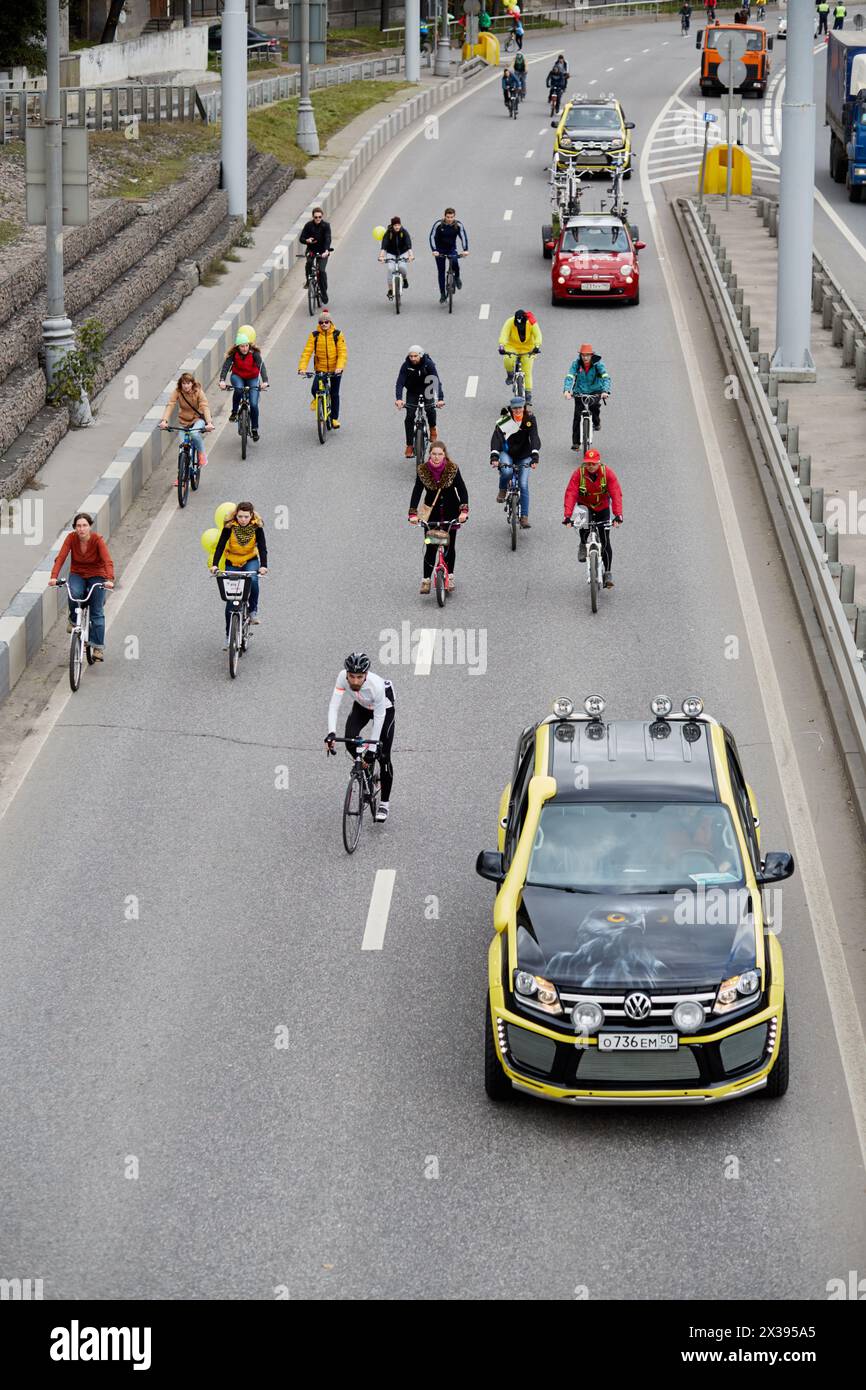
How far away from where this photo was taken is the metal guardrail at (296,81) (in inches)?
1986

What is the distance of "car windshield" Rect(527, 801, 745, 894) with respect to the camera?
1169 cm

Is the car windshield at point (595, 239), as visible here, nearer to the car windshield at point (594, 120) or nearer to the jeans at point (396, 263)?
the jeans at point (396, 263)

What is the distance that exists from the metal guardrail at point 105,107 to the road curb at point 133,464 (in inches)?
183

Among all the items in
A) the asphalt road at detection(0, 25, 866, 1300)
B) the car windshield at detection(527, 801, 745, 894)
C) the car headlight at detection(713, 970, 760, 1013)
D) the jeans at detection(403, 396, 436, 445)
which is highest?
the jeans at detection(403, 396, 436, 445)

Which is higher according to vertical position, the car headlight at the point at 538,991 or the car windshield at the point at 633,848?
the car windshield at the point at 633,848

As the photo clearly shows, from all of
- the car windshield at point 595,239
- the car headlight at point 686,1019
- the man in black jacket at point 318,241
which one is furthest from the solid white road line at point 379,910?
the car windshield at point 595,239

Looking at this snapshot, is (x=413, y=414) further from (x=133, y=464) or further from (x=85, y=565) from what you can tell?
(x=85, y=565)

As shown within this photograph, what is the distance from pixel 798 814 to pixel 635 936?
4.50 metres

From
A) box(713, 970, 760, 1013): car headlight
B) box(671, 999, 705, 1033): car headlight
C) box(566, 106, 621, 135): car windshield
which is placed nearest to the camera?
box(671, 999, 705, 1033): car headlight

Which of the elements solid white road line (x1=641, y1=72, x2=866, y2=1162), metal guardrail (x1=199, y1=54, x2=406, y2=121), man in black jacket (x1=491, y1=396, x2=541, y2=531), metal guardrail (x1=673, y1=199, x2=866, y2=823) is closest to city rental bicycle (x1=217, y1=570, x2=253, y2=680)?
man in black jacket (x1=491, y1=396, x2=541, y2=531)

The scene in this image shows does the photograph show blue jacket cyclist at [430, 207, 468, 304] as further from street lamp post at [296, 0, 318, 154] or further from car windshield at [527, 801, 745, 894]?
car windshield at [527, 801, 745, 894]

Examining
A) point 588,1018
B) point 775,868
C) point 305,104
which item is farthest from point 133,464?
point 305,104

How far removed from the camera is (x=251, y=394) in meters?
25.5

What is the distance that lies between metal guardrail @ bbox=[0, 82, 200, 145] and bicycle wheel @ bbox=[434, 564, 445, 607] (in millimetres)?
21821
